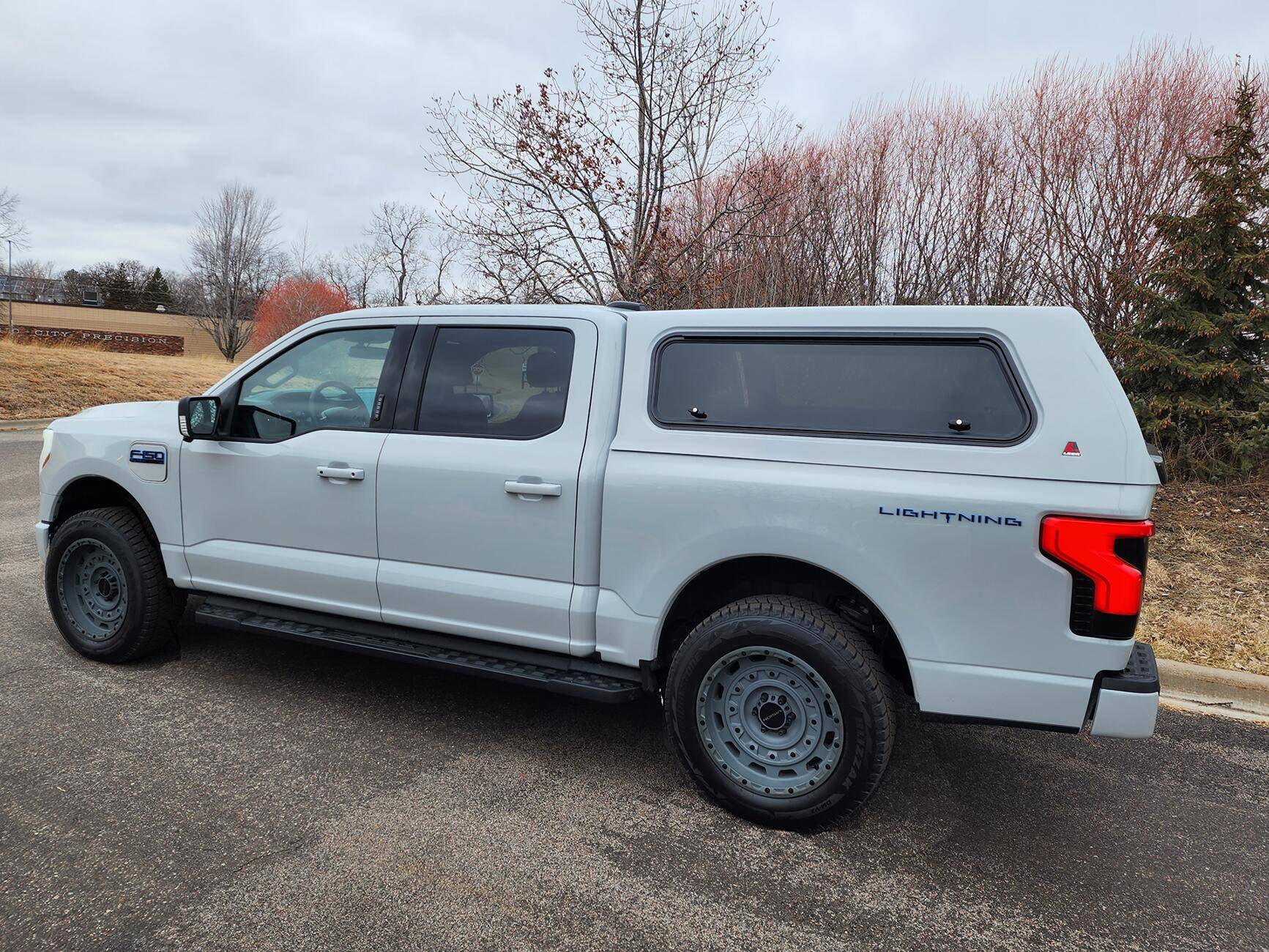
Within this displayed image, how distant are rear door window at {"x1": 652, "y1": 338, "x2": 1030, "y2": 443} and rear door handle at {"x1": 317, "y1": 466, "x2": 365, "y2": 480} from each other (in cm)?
142

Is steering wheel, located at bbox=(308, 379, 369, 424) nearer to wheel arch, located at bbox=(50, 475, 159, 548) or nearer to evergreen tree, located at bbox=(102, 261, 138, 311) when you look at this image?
wheel arch, located at bbox=(50, 475, 159, 548)

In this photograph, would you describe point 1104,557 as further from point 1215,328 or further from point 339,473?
point 1215,328

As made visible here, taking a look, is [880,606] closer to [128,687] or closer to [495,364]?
[495,364]

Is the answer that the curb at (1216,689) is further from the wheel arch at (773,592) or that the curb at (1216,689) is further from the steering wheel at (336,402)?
the steering wheel at (336,402)

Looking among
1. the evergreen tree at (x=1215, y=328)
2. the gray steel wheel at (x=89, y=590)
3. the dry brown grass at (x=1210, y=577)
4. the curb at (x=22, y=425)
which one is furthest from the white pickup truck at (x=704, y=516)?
the curb at (x=22, y=425)

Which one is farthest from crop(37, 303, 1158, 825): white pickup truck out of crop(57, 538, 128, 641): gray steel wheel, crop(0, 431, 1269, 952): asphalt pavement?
crop(0, 431, 1269, 952): asphalt pavement

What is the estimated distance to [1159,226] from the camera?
8109 mm

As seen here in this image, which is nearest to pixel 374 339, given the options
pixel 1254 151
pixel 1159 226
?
pixel 1159 226

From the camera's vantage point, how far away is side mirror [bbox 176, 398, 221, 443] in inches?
164

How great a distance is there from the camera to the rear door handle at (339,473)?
3.86m

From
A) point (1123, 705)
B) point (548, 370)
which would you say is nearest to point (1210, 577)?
point (1123, 705)

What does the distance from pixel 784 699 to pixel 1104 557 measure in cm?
123

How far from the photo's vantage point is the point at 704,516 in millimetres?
3256

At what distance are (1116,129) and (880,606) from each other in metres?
9.16
